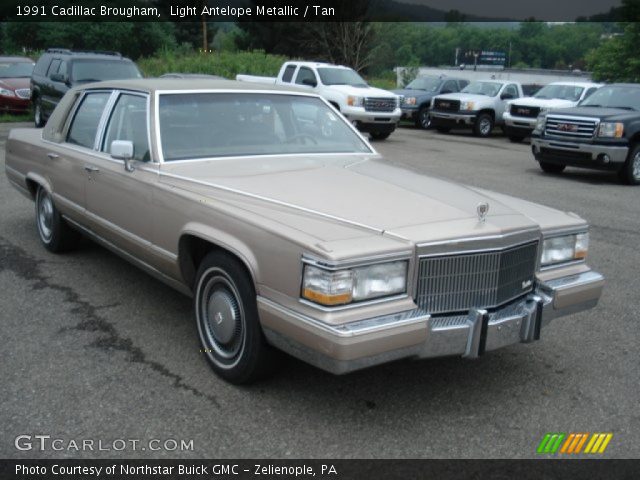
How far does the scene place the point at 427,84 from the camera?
78.3 ft

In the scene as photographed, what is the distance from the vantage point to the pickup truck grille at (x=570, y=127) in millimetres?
12000

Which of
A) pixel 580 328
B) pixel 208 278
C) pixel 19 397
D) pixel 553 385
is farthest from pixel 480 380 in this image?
pixel 19 397

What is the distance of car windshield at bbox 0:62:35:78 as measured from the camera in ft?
68.1

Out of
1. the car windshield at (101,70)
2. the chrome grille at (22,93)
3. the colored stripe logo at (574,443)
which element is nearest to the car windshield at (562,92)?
the car windshield at (101,70)

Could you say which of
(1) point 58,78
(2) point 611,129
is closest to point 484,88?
(2) point 611,129

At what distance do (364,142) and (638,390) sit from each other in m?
2.66

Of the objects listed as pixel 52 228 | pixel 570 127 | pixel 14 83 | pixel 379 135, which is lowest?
pixel 379 135

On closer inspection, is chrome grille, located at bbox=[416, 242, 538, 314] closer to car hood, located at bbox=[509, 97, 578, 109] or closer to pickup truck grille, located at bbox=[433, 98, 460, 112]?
car hood, located at bbox=[509, 97, 578, 109]

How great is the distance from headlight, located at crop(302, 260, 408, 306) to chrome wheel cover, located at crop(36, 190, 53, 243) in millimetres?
3861

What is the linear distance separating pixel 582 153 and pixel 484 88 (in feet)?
34.6

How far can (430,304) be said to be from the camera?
3383 millimetres

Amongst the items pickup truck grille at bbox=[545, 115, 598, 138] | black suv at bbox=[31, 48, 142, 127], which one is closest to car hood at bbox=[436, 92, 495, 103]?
pickup truck grille at bbox=[545, 115, 598, 138]
